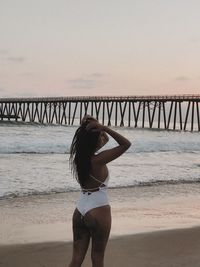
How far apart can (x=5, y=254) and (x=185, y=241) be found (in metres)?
2.08

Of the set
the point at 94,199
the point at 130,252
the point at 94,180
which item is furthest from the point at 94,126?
the point at 130,252

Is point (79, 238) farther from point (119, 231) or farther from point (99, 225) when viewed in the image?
point (119, 231)

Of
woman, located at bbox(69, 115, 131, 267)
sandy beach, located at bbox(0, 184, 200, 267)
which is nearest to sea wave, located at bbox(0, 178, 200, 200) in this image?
sandy beach, located at bbox(0, 184, 200, 267)

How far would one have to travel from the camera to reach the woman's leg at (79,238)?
3216 mm

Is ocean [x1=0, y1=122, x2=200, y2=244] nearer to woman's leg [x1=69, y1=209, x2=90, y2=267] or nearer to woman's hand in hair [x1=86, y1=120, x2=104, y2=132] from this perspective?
woman's leg [x1=69, y1=209, x2=90, y2=267]

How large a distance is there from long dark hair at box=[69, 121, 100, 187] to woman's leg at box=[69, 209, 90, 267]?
0.24 metres

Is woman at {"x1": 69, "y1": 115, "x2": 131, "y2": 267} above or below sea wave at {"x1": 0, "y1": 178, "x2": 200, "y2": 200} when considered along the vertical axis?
above

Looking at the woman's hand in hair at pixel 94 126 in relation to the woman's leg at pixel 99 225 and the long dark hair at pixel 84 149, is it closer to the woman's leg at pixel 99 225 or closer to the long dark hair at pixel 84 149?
the long dark hair at pixel 84 149

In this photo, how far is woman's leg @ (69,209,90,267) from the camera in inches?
127

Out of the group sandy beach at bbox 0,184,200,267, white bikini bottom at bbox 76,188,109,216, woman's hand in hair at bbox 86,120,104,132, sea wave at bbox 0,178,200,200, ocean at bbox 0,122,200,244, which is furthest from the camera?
sea wave at bbox 0,178,200,200

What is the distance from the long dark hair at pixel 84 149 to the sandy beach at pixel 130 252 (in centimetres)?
176

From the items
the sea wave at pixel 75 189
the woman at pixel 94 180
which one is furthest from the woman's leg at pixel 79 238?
the sea wave at pixel 75 189

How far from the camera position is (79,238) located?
10.7 feet

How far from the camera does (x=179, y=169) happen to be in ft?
51.1
